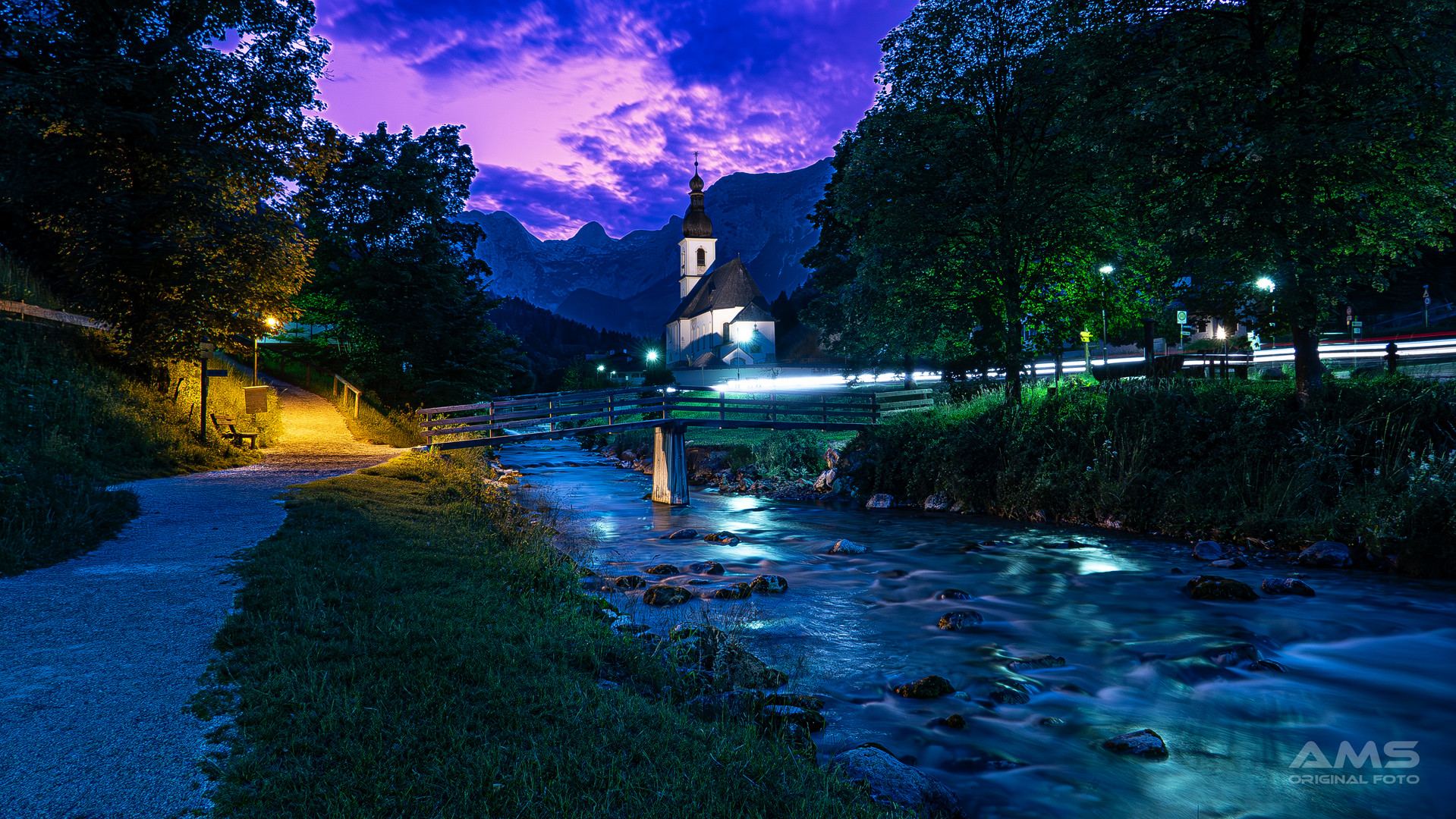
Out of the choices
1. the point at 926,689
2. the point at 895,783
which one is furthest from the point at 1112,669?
the point at 895,783

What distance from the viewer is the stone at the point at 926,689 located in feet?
26.3

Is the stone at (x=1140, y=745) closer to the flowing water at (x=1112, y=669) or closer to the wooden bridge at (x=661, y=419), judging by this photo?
the flowing water at (x=1112, y=669)

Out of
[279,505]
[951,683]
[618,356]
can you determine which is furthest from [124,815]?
[618,356]

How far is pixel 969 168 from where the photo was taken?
2044cm

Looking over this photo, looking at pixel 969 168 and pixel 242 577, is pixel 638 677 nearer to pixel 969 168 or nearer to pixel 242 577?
pixel 242 577

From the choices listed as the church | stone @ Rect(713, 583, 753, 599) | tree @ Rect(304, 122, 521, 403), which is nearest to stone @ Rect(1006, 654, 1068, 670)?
stone @ Rect(713, 583, 753, 599)

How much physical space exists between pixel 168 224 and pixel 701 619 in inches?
663

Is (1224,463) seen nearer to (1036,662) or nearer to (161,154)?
(1036,662)

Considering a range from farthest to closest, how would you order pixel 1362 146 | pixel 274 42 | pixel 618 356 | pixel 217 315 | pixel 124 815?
pixel 618 356
pixel 274 42
pixel 217 315
pixel 1362 146
pixel 124 815

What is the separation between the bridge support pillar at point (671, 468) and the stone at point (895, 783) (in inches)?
679

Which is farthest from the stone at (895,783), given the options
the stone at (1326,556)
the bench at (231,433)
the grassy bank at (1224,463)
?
the bench at (231,433)

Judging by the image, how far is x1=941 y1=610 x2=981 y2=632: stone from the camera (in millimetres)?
10417

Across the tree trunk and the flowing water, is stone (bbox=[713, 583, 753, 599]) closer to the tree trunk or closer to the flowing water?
the flowing water

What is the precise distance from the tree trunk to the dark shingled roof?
80186 mm
